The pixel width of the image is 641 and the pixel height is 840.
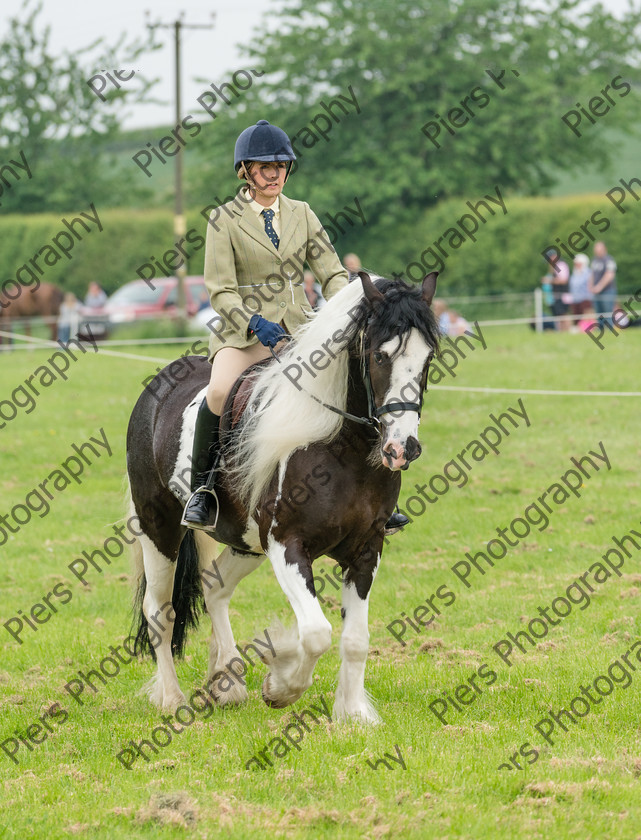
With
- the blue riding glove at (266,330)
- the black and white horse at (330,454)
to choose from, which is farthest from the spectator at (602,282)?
the blue riding glove at (266,330)

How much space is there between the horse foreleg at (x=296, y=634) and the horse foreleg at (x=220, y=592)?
1087 mm

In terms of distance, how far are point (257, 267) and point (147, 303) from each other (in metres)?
24.9

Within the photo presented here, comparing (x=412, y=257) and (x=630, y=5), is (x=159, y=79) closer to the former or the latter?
(x=412, y=257)

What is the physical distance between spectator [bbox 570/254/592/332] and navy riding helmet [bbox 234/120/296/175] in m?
17.8

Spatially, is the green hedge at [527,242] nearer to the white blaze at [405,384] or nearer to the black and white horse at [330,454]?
the black and white horse at [330,454]

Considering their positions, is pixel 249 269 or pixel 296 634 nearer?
pixel 296 634

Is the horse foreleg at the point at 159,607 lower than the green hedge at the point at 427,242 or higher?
higher

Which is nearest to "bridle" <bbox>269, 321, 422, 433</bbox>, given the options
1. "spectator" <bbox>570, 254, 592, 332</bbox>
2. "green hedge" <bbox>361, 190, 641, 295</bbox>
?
"spectator" <bbox>570, 254, 592, 332</bbox>

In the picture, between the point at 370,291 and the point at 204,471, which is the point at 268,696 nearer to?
the point at 204,471

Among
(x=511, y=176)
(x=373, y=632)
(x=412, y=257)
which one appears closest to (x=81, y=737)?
(x=373, y=632)

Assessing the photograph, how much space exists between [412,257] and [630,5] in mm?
12516

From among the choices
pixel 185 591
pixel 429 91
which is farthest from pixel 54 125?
pixel 185 591

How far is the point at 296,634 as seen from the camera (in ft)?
17.9

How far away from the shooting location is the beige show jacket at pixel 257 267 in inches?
232
